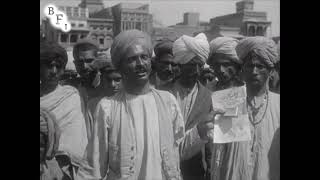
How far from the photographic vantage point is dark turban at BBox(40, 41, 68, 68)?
3.29 meters

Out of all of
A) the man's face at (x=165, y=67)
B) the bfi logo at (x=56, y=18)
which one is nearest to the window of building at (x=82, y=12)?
the bfi logo at (x=56, y=18)

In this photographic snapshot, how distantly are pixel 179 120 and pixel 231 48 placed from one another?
0.64 meters

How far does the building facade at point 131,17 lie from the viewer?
11.4ft

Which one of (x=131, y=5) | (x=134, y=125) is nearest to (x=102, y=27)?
(x=131, y=5)

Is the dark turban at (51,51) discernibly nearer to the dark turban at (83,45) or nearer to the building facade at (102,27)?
the dark turban at (83,45)

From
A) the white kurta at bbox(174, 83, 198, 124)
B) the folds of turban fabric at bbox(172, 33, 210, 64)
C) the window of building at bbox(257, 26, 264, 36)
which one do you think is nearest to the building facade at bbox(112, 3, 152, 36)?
→ the folds of turban fabric at bbox(172, 33, 210, 64)

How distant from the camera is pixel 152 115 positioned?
11.3ft

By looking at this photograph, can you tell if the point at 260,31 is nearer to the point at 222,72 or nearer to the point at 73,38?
the point at 222,72

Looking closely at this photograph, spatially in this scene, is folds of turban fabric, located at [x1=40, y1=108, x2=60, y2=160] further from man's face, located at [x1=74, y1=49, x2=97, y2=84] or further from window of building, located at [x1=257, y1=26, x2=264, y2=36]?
window of building, located at [x1=257, y1=26, x2=264, y2=36]

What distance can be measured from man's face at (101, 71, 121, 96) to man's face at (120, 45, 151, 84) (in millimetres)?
63

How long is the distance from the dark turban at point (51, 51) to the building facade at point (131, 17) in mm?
399
